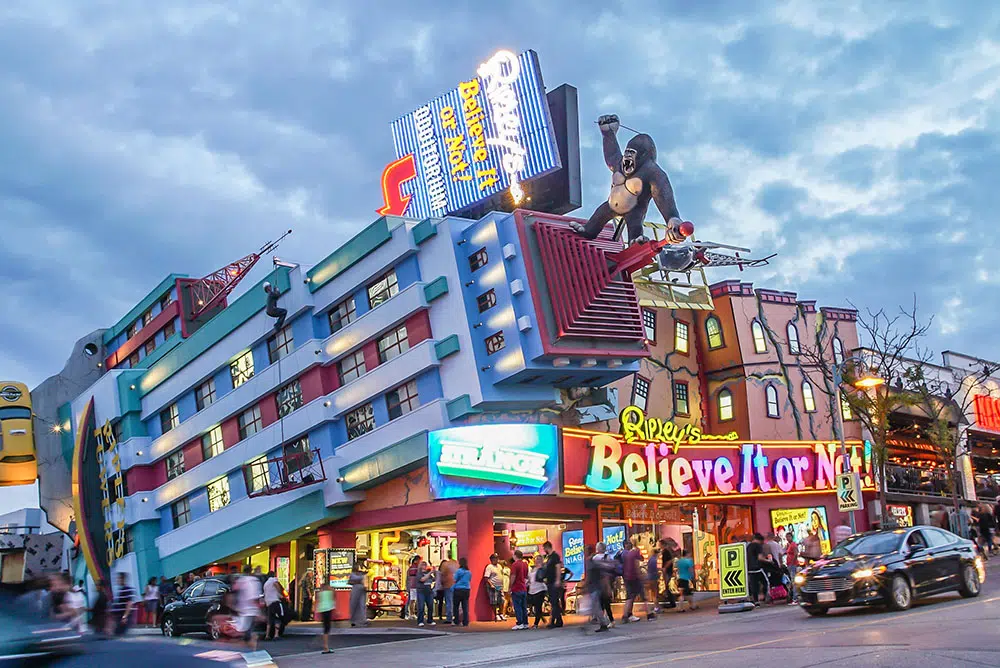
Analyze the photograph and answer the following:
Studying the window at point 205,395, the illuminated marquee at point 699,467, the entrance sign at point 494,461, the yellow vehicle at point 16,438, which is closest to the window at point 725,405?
the illuminated marquee at point 699,467

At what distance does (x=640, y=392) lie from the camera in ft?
123

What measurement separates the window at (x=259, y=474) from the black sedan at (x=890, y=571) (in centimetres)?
2230

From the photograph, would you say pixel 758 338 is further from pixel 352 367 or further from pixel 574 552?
pixel 352 367

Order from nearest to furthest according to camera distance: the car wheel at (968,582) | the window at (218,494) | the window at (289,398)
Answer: the car wheel at (968,582)
the window at (289,398)
the window at (218,494)

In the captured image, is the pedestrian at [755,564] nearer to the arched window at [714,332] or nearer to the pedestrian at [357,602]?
the pedestrian at [357,602]

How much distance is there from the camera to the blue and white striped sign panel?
34.8 meters

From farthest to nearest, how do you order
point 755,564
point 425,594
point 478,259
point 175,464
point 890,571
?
1. point 175,464
2. point 478,259
3. point 425,594
4. point 755,564
5. point 890,571

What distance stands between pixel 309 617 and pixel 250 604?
15404 mm

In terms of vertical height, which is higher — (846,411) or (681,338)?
(681,338)

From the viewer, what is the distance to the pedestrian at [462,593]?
27000 mm

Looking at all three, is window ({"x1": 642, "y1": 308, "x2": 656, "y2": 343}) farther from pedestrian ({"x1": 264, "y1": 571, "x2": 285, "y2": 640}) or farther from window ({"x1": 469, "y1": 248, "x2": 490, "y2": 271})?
pedestrian ({"x1": 264, "y1": 571, "x2": 285, "y2": 640})

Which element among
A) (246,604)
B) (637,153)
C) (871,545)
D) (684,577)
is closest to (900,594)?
(871,545)

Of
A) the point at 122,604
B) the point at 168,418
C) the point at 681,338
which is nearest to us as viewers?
the point at 122,604

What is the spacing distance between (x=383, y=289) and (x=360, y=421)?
4.50 m
